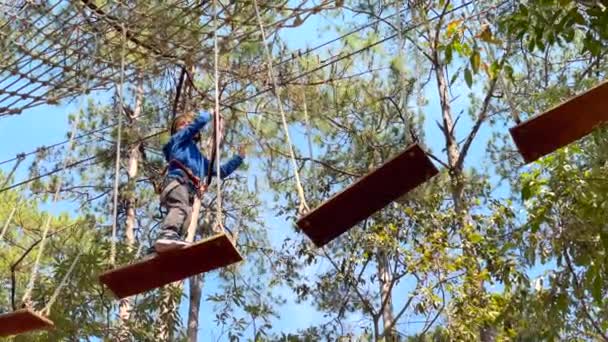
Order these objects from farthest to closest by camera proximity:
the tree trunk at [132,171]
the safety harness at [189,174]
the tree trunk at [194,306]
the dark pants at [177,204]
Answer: the tree trunk at [132,171], the tree trunk at [194,306], the safety harness at [189,174], the dark pants at [177,204]

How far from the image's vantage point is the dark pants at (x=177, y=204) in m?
2.78

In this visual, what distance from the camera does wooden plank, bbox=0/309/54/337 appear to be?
2447mm

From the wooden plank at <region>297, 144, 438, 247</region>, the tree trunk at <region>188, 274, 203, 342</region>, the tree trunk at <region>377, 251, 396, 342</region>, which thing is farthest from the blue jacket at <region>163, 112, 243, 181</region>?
the tree trunk at <region>188, 274, 203, 342</region>

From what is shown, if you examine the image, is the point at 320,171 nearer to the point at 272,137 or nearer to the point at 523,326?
the point at 272,137

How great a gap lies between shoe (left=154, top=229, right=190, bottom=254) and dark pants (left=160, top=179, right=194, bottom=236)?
0.18ft

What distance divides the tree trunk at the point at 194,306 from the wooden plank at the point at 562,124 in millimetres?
Result: 5152

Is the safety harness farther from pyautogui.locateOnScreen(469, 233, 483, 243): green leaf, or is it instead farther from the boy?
pyautogui.locateOnScreen(469, 233, 483, 243): green leaf

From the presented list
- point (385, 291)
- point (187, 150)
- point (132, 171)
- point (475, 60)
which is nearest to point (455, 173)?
point (385, 291)

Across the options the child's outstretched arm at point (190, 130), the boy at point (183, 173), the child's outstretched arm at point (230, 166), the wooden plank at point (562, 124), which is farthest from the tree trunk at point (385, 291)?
the wooden plank at point (562, 124)

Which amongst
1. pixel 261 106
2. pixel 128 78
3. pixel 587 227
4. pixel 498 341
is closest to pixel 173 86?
pixel 261 106

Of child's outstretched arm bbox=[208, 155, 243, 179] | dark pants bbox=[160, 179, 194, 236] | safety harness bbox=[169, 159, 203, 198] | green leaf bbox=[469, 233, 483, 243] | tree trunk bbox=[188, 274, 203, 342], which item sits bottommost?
dark pants bbox=[160, 179, 194, 236]

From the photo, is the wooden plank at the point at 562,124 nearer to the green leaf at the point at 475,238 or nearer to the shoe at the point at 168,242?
the shoe at the point at 168,242

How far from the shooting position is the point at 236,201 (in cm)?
722

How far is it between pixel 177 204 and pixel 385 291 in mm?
3073
